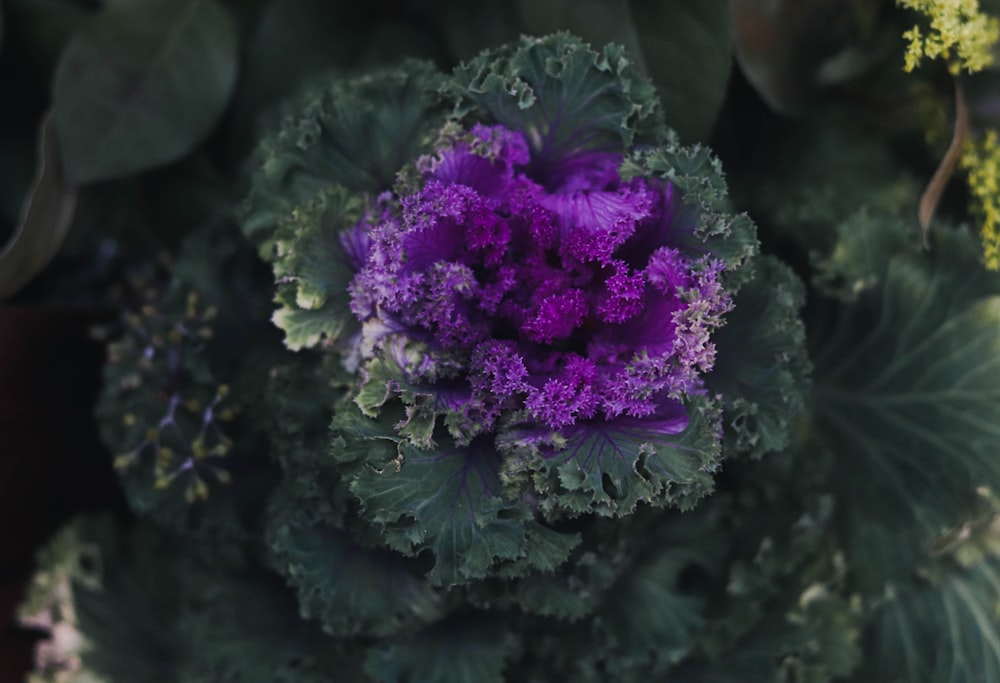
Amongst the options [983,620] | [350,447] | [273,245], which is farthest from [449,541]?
[983,620]

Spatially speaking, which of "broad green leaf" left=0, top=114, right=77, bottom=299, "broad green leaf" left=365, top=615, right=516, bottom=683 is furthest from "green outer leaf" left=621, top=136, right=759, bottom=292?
"broad green leaf" left=0, top=114, right=77, bottom=299

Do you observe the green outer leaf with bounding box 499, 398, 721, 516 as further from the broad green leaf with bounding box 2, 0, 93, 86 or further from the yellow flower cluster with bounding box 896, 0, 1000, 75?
Result: the broad green leaf with bounding box 2, 0, 93, 86

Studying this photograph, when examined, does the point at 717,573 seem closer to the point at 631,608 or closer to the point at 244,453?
the point at 631,608

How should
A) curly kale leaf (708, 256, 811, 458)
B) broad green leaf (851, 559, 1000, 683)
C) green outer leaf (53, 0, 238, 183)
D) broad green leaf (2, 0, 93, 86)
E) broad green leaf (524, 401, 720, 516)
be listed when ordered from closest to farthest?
broad green leaf (524, 401, 720, 516) → curly kale leaf (708, 256, 811, 458) → broad green leaf (851, 559, 1000, 683) → green outer leaf (53, 0, 238, 183) → broad green leaf (2, 0, 93, 86)

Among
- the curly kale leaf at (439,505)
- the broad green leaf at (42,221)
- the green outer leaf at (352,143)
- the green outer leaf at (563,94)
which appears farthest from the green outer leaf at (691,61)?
the broad green leaf at (42,221)

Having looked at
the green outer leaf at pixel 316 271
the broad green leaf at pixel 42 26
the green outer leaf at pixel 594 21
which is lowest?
the broad green leaf at pixel 42 26

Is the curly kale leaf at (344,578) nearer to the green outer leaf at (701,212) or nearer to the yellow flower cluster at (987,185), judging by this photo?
the green outer leaf at (701,212)
